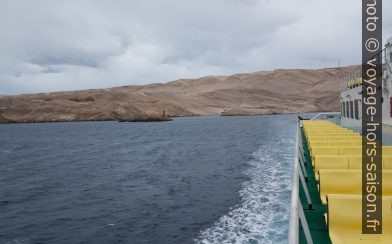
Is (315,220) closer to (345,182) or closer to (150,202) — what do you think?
(345,182)

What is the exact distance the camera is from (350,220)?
18.0 ft

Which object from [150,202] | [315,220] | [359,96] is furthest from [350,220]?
[359,96]

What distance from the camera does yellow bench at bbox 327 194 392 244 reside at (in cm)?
532

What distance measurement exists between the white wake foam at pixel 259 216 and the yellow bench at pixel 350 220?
706 centimetres

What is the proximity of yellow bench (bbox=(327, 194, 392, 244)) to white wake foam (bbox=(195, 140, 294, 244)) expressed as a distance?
7062 mm

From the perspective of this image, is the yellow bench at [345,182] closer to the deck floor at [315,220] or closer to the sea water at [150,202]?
the deck floor at [315,220]

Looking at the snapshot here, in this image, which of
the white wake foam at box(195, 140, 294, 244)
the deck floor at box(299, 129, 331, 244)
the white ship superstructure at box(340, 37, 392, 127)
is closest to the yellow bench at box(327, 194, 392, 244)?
the deck floor at box(299, 129, 331, 244)

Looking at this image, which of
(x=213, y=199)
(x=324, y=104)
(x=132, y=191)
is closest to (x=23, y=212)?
(x=132, y=191)

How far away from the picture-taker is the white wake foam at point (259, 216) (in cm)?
1308

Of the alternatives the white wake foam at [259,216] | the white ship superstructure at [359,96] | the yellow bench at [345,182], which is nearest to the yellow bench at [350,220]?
the yellow bench at [345,182]

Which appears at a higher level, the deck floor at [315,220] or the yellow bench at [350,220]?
the yellow bench at [350,220]

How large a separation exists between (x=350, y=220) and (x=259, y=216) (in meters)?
9.91

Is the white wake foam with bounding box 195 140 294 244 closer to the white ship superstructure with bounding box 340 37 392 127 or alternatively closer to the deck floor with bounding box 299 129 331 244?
the deck floor with bounding box 299 129 331 244

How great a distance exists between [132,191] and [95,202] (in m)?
3.05
